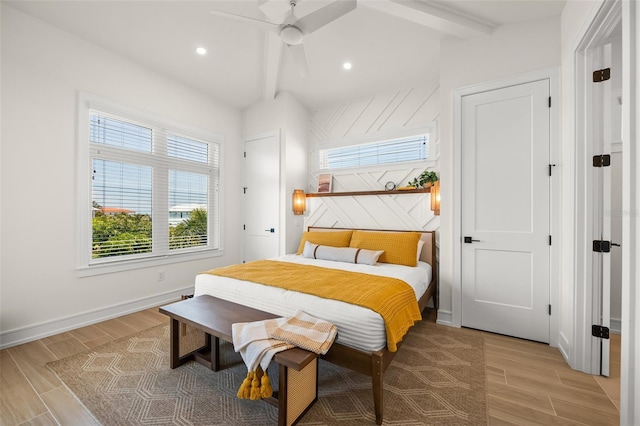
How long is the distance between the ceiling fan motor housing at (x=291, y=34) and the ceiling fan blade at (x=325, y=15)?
0.06m

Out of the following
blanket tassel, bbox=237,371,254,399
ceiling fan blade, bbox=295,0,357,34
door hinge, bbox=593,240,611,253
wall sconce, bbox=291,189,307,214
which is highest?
ceiling fan blade, bbox=295,0,357,34

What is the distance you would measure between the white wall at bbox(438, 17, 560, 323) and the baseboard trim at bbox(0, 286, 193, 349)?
3573mm

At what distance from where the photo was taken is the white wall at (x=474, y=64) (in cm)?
255

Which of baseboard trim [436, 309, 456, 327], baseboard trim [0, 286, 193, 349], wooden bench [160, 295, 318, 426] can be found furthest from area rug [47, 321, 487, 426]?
baseboard trim [0, 286, 193, 349]

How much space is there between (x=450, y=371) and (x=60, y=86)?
14.8 feet

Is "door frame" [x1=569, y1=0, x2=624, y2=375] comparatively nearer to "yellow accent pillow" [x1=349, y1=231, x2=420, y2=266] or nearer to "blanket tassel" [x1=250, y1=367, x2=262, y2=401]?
"yellow accent pillow" [x1=349, y1=231, x2=420, y2=266]

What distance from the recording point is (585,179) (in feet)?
6.75

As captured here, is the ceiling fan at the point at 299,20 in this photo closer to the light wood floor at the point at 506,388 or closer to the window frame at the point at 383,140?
the window frame at the point at 383,140

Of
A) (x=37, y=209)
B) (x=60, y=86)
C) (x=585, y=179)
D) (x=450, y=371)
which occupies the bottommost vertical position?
(x=450, y=371)

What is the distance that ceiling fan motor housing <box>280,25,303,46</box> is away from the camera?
2320mm

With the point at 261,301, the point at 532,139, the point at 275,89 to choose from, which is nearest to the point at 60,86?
the point at 275,89

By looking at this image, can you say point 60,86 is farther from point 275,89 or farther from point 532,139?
point 532,139

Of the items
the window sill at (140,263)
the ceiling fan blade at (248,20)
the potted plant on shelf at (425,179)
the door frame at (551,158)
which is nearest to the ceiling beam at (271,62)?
the ceiling fan blade at (248,20)

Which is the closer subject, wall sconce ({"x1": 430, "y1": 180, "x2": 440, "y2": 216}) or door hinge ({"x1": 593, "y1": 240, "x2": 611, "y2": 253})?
door hinge ({"x1": 593, "y1": 240, "x2": 611, "y2": 253})
